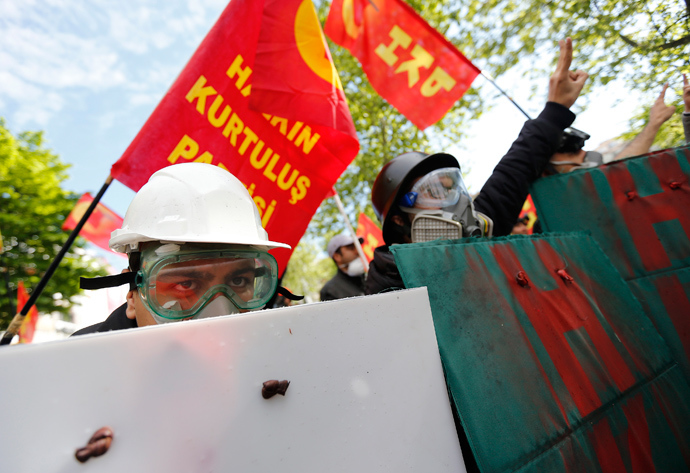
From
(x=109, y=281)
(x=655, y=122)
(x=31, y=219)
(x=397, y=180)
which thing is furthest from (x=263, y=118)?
(x=31, y=219)

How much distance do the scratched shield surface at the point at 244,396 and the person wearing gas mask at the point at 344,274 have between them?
453 centimetres

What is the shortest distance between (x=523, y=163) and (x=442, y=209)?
643 millimetres

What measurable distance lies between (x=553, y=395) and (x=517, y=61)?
8327 millimetres

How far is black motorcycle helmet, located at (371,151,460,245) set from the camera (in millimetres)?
2590

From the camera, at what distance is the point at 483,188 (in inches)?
105

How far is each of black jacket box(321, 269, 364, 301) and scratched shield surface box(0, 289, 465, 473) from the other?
4.59 metres

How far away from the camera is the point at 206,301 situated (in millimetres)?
1580

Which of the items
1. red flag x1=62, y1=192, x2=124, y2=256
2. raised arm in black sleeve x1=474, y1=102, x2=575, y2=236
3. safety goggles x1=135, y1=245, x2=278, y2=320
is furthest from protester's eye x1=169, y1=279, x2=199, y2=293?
red flag x1=62, y1=192, x2=124, y2=256

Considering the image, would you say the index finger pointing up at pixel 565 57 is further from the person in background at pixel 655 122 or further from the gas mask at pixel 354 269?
the gas mask at pixel 354 269

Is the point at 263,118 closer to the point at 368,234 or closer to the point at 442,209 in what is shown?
the point at 442,209

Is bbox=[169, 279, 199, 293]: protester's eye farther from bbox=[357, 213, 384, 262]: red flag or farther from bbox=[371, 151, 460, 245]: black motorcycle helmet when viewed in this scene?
bbox=[357, 213, 384, 262]: red flag

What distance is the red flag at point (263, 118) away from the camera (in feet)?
8.91

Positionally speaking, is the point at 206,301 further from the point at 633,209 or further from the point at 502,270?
the point at 633,209

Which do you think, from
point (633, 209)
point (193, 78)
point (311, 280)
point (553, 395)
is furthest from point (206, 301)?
point (311, 280)
